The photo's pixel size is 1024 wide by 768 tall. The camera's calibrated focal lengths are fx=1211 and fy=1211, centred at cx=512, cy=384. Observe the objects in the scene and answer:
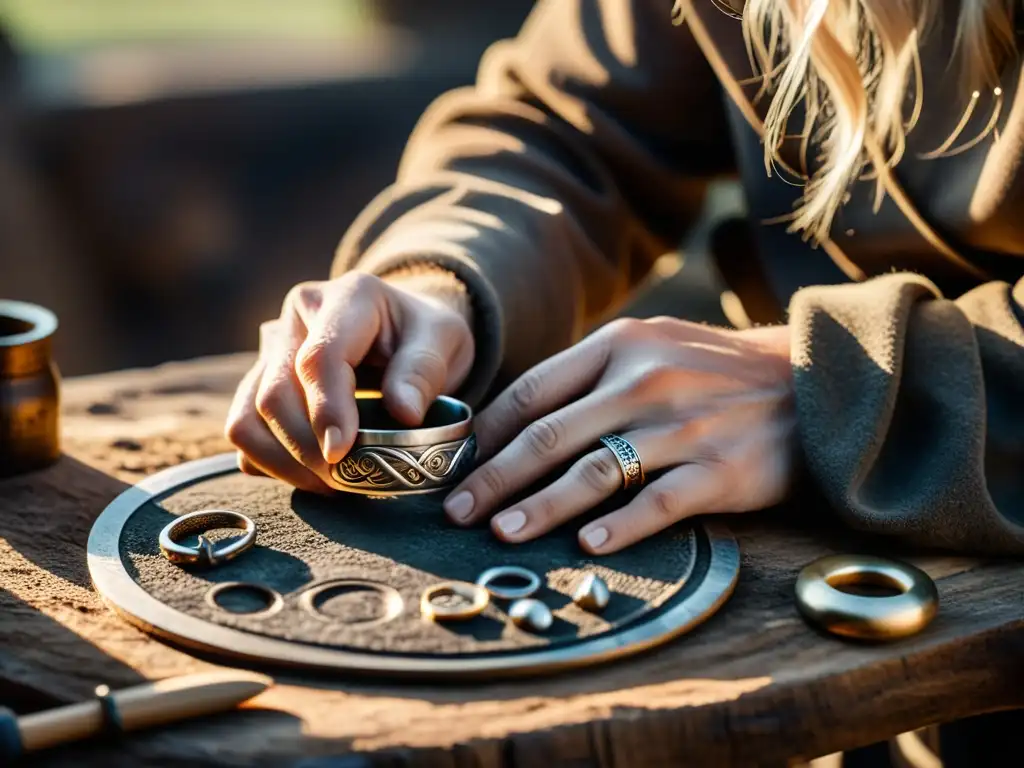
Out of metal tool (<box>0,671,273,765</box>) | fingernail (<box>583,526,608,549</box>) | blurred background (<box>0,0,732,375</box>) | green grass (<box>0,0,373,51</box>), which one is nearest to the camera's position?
metal tool (<box>0,671,273,765</box>)

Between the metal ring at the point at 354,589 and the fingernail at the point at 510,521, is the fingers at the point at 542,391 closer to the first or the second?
the fingernail at the point at 510,521

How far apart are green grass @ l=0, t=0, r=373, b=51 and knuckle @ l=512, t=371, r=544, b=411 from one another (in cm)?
345

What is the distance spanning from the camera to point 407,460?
38.5 inches

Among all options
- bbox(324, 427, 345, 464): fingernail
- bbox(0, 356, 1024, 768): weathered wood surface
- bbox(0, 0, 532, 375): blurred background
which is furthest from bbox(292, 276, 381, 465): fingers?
bbox(0, 0, 532, 375): blurred background

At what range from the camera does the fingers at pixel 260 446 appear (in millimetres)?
1034

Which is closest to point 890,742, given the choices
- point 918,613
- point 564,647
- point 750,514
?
point 750,514

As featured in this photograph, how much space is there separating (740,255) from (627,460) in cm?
64

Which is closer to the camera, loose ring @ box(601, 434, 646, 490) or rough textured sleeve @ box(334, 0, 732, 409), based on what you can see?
loose ring @ box(601, 434, 646, 490)

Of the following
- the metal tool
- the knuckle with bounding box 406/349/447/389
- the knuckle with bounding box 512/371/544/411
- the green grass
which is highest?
the green grass

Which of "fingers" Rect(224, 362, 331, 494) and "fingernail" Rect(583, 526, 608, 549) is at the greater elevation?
"fingers" Rect(224, 362, 331, 494)

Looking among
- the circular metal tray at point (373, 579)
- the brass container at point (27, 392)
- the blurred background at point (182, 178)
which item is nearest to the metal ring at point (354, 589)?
the circular metal tray at point (373, 579)

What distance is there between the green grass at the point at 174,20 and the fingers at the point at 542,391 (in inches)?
136

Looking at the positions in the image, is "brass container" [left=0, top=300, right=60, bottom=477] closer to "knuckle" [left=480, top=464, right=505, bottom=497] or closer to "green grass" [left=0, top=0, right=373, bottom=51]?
"knuckle" [left=480, top=464, right=505, bottom=497]

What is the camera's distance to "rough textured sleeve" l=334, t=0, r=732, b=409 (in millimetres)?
1412
